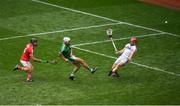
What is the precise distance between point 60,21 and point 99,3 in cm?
480

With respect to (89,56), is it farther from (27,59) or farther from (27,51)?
(27,51)

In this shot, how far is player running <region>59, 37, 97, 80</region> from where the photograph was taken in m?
28.5

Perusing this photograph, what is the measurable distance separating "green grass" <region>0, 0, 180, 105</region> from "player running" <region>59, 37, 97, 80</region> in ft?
1.32

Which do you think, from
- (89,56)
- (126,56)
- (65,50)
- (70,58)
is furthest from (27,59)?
(89,56)

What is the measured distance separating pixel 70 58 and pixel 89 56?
11.8ft

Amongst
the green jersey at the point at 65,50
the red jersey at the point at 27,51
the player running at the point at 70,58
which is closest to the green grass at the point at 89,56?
the player running at the point at 70,58

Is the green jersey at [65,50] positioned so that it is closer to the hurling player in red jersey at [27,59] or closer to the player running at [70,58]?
the player running at [70,58]

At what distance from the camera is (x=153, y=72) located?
30.2 meters

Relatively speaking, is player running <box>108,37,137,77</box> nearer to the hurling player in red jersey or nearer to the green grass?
the green grass

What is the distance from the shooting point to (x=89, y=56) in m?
32.3

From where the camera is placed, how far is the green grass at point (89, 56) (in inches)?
1061

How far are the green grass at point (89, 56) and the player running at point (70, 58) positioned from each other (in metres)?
0.40

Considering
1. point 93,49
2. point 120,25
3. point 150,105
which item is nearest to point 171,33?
point 120,25

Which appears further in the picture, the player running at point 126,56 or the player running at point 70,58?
the player running at point 126,56
